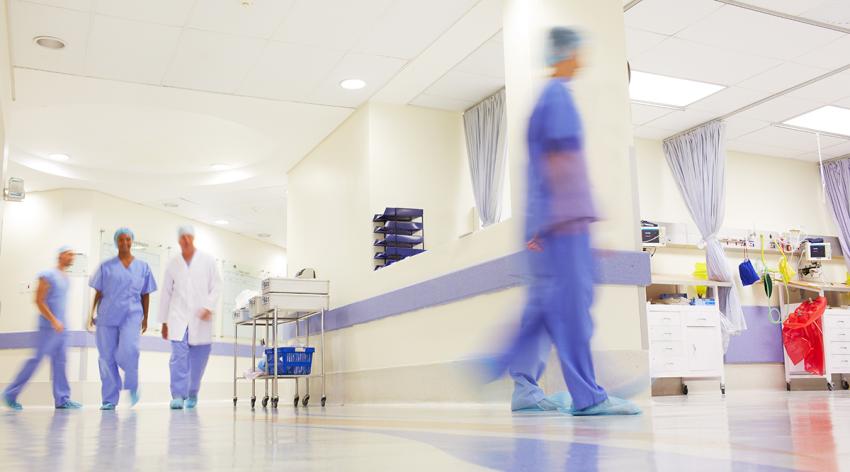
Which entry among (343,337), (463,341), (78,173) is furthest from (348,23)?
(78,173)

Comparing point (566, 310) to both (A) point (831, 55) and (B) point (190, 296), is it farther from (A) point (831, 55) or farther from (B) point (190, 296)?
(A) point (831, 55)

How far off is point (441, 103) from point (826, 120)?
14.7ft

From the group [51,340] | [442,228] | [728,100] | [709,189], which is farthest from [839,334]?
[51,340]

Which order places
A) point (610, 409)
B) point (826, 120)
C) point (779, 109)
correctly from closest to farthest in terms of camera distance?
point (610, 409) → point (779, 109) → point (826, 120)

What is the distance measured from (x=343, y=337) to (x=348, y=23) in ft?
10.6

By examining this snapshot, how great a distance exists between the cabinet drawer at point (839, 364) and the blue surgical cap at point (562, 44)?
7369 mm

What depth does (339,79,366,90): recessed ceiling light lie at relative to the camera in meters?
7.37

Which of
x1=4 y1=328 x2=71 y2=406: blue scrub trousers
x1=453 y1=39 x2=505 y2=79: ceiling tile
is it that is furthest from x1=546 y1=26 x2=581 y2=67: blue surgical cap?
x1=4 y1=328 x2=71 y2=406: blue scrub trousers

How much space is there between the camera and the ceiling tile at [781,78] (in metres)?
7.32

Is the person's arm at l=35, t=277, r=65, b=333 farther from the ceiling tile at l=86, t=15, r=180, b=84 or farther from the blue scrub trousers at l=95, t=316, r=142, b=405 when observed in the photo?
the ceiling tile at l=86, t=15, r=180, b=84

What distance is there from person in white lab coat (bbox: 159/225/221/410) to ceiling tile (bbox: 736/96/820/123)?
5920 mm

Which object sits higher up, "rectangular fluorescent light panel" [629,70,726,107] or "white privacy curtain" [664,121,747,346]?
"rectangular fluorescent light panel" [629,70,726,107]

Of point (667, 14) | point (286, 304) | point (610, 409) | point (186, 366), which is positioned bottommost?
point (610, 409)

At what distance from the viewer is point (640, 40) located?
6648 millimetres
